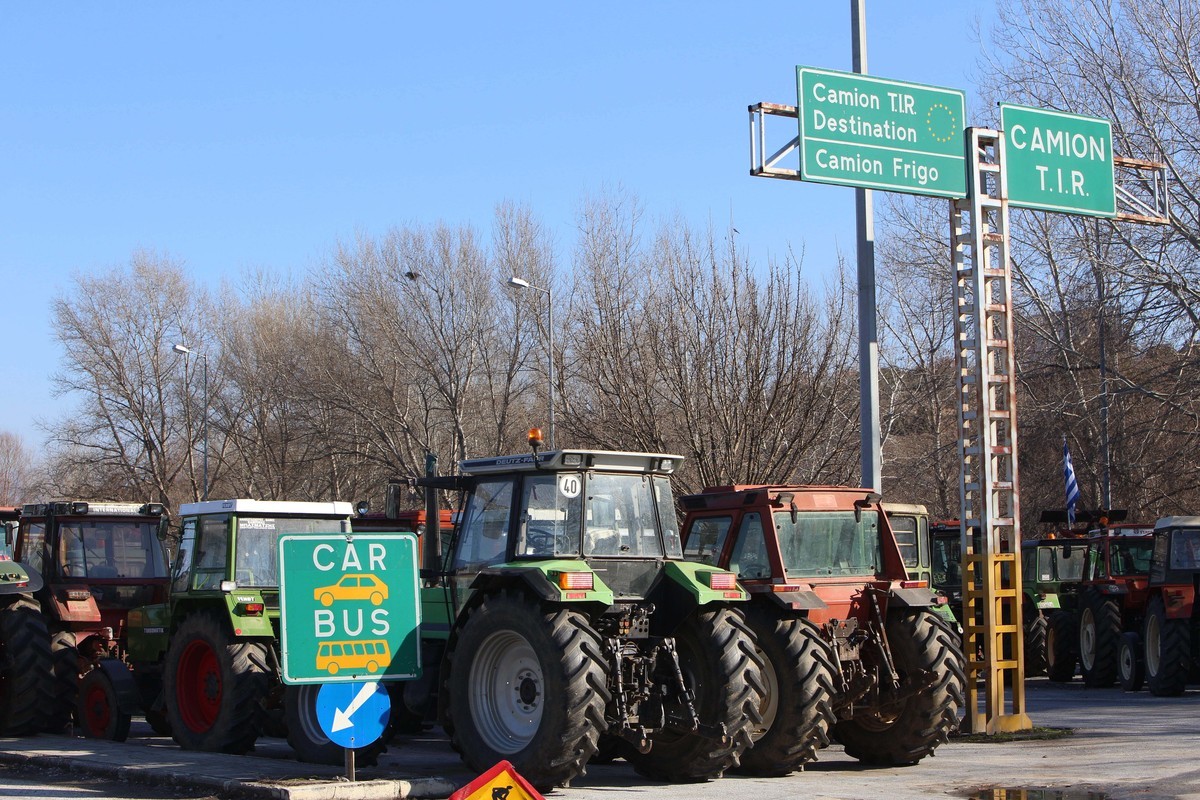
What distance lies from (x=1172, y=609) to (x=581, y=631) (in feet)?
42.0

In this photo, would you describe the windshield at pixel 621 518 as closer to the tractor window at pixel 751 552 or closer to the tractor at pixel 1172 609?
the tractor window at pixel 751 552

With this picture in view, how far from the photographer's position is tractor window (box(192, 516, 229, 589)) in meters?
13.6

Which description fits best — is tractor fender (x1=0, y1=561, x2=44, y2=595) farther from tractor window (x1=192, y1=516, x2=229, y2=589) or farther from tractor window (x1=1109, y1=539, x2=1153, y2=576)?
tractor window (x1=1109, y1=539, x2=1153, y2=576)

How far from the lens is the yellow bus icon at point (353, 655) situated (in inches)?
379

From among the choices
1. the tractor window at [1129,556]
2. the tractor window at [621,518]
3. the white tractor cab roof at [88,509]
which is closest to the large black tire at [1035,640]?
the tractor window at [1129,556]

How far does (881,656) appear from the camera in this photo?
40.3 feet

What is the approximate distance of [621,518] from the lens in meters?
11.3

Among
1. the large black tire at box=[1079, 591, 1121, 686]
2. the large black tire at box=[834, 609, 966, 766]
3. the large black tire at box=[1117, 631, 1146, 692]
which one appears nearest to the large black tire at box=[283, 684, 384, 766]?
the large black tire at box=[834, 609, 966, 766]

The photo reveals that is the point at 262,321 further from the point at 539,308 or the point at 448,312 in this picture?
the point at 539,308

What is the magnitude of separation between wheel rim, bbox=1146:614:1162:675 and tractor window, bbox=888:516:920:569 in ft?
13.7

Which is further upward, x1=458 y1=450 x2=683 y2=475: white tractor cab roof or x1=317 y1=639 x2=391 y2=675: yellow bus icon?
x1=458 y1=450 x2=683 y2=475: white tractor cab roof

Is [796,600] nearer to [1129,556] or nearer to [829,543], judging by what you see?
[829,543]

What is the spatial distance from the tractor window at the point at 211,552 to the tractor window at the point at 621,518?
434 centimetres

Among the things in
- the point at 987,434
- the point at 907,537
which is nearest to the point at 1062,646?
the point at 907,537
